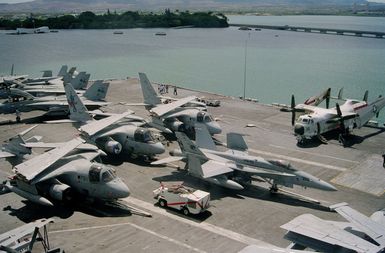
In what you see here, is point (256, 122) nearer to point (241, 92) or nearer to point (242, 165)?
point (242, 165)

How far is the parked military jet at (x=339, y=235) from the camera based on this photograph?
18.2 meters

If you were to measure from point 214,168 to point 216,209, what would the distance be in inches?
158

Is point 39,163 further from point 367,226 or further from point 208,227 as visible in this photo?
point 367,226

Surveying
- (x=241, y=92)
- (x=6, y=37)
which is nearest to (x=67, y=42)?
(x=6, y=37)

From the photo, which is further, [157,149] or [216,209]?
[157,149]

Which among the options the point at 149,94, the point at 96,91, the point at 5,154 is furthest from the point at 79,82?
the point at 5,154

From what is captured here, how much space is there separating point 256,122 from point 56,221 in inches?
1342

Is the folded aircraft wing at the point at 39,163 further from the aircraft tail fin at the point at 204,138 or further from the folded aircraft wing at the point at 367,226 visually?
the folded aircraft wing at the point at 367,226

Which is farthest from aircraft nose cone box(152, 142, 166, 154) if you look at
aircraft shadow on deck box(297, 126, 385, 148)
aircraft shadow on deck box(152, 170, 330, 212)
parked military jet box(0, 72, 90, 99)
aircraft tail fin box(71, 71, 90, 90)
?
aircraft tail fin box(71, 71, 90, 90)

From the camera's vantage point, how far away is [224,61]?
133 meters

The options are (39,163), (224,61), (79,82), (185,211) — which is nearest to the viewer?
(185,211)

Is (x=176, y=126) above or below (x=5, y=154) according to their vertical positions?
below

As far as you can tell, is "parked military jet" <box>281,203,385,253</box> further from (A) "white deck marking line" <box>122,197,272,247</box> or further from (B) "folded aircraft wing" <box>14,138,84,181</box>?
(B) "folded aircraft wing" <box>14,138,84,181</box>

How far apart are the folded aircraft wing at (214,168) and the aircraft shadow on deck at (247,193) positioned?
5.97 ft
